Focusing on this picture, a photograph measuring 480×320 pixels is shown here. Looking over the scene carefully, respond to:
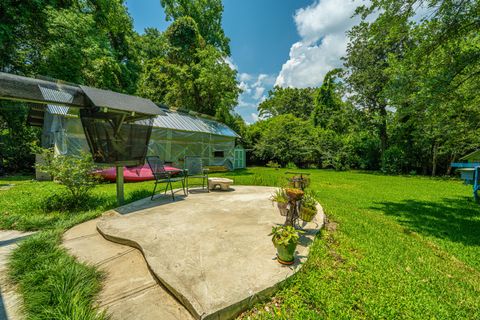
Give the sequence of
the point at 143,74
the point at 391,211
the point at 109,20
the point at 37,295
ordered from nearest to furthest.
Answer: the point at 37,295 → the point at 391,211 → the point at 109,20 → the point at 143,74

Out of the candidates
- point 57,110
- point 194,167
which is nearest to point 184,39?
point 57,110

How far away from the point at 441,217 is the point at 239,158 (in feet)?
42.9

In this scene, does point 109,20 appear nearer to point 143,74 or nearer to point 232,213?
point 143,74

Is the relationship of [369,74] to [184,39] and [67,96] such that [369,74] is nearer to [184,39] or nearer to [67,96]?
[184,39]

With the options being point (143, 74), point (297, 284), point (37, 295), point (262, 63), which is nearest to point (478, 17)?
point (297, 284)

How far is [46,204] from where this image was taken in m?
4.06

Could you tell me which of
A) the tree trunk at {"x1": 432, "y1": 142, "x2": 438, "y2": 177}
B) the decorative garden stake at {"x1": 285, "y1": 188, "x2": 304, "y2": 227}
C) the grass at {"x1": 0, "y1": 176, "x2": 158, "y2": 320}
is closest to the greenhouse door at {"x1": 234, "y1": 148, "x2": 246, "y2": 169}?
the grass at {"x1": 0, "y1": 176, "x2": 158, "y2": 320}

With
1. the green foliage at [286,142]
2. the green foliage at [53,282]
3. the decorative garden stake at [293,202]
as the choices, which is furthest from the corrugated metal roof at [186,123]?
the decorative garden stake at [293,202]

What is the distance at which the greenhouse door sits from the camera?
1621 centimetres

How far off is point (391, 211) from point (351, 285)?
4237mm

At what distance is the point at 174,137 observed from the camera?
450 inches

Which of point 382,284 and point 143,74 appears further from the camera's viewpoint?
point 143,74

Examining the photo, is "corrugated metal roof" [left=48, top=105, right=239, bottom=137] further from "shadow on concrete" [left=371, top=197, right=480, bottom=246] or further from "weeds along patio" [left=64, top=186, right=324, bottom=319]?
"shadow on concrete" [left=371, top=197, right=480, bottom=246]

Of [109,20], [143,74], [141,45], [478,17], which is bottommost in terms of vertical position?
[478,17]
